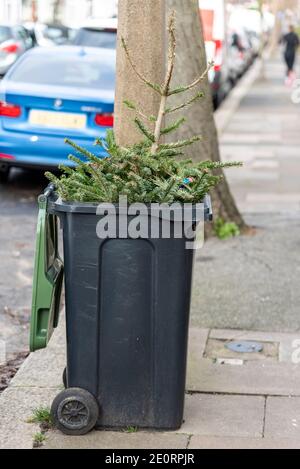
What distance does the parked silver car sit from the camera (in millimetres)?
18031

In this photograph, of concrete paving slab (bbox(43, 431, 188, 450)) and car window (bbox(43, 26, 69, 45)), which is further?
car window (bbox(43, 26, 69, 45))

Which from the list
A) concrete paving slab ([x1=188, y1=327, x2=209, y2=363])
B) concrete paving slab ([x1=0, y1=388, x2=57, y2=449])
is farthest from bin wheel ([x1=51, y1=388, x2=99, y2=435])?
concrete paving slab ([x1=188, y1=327, x2=209, y2=363])

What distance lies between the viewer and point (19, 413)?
5.21 meters

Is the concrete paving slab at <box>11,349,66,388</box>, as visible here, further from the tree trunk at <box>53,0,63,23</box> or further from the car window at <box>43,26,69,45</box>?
the tree trunk at <box>53,0,63,23</box>

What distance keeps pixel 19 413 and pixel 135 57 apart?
6.75ft

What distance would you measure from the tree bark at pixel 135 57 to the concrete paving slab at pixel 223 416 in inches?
58.8

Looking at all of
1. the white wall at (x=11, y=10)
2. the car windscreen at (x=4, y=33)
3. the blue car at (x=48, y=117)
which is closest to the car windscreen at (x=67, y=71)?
the blue car at (x=48, y=117)

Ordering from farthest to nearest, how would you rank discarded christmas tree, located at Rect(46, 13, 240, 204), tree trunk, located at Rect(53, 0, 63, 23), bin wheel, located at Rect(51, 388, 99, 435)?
1. tree trunk, located at Rect(53, 0, 63, 23)
2. bin wheel, located at Rect(51, 388, 99, 435)
3. discarded christmas tree, located at Rect(46, 13, 240, 204)

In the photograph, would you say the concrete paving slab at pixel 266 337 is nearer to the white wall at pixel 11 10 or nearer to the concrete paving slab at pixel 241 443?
the concrete paving slab at pixel 241 443

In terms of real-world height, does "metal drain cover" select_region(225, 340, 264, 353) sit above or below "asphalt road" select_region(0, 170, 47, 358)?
below

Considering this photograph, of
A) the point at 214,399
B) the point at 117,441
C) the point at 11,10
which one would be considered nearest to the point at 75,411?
the point at 117,441

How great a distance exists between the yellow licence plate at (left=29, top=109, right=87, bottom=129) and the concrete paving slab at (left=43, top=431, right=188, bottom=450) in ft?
20.8

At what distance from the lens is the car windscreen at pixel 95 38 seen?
55.7 ft

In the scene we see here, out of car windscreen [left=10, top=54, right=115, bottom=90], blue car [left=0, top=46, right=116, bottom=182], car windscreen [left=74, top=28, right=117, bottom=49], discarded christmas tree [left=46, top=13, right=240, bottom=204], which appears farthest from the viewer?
car windscreen [left=74, top=28, right=117, bottom=49]
